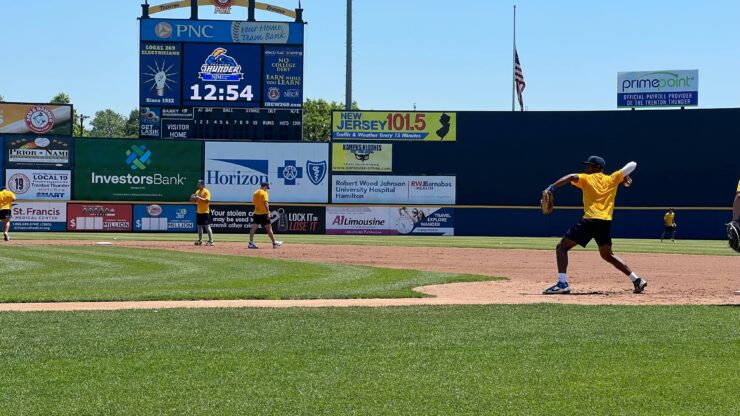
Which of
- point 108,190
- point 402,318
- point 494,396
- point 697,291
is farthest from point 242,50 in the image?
point 494,396

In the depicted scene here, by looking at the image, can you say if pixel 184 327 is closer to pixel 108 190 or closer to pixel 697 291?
pixel 697 291

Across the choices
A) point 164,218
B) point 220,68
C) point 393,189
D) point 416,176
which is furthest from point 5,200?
point 416,176

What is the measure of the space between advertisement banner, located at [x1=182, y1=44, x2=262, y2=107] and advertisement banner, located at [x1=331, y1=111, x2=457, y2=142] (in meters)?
5.10

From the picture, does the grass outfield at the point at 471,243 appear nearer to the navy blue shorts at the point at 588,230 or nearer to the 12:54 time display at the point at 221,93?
the 12:54 time display at the point at 221,93

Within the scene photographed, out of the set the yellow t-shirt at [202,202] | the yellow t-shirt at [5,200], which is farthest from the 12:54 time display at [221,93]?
the yellow t-shirt at [202,202]

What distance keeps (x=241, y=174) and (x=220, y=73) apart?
4874 millimetres

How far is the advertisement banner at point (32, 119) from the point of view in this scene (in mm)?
43188

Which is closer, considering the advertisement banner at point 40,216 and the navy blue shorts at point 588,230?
the navy blue shorts at point 588,230

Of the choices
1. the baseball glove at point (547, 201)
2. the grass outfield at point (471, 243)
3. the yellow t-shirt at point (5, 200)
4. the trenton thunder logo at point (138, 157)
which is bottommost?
the grass outfield at point (471, 243)

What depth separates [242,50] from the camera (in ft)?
133

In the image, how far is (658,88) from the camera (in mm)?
51438

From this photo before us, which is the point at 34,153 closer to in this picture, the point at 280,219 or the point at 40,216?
the point at 40,216

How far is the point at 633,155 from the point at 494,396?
39.7 m

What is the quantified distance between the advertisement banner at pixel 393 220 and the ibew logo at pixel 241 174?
3.36 metres
